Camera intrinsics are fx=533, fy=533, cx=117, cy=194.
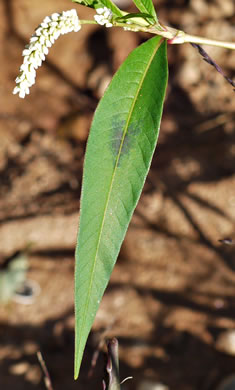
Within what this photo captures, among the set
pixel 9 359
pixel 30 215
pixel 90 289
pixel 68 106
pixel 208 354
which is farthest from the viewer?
pixel 68 106

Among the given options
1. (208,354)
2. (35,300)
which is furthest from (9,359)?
(208,354)

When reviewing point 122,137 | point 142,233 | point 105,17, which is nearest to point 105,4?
point 105,17

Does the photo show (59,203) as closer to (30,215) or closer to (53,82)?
(30,215)

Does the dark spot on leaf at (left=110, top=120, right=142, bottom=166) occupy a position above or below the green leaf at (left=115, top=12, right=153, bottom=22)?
below

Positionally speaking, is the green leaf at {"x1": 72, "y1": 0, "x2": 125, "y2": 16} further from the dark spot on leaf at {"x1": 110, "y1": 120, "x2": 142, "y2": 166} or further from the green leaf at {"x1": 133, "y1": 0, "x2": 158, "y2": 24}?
the dark spot on leaf at {"x1": 110, "y1": 120, "x2": 142, "y2": 166}

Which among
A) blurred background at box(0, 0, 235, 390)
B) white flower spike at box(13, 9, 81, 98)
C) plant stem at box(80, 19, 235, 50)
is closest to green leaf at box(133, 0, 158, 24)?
plant stem at box(80, 19, 235, 50)

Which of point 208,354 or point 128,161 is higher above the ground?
point 128,161

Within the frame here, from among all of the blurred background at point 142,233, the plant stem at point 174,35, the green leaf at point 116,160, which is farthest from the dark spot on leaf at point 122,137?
A: the blurred background at point 142,233
